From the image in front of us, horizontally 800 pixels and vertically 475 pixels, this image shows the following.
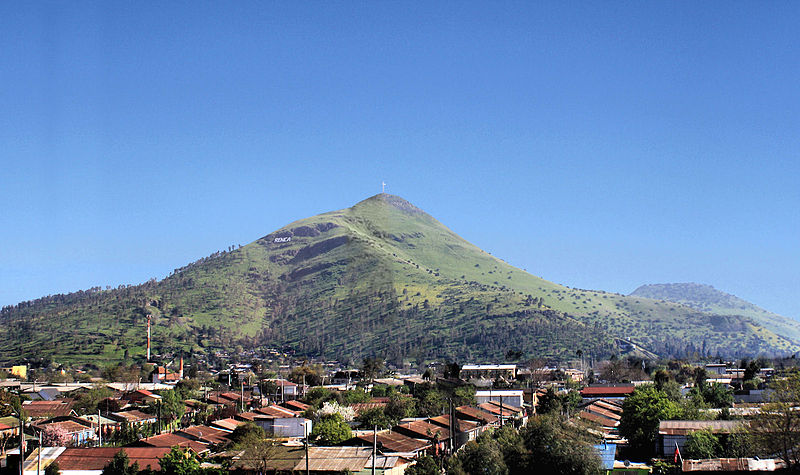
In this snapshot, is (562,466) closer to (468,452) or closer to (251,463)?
(468,452)

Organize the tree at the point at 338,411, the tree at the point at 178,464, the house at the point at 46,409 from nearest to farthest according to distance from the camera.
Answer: the tree at the point at 178,464, the tree at the point at 338,411, the house at the point at 46,409

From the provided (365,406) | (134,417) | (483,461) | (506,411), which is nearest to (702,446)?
(483,461)

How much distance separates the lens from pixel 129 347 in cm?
18288

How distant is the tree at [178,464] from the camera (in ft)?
145

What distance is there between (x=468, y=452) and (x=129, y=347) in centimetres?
14728

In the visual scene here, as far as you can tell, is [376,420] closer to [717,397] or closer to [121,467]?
[121,467]

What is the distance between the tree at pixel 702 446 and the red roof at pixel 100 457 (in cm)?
2768

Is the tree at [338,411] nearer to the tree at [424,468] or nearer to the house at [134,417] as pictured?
the house at [134,417]

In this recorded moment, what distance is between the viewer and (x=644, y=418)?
58.2m

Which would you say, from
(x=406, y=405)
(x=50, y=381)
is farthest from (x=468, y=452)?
(x=50, y=381)

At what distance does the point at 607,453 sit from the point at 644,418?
7765 mm

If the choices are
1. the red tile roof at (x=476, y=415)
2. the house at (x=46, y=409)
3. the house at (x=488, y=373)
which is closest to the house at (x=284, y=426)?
the red tile roof at (x=476, y=415)

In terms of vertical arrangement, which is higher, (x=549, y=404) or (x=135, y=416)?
(x=549, y=404)

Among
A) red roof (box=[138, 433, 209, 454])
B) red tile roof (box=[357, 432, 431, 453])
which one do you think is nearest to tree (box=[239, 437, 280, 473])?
red tile roof (box=[357, 432, 431, 453])
